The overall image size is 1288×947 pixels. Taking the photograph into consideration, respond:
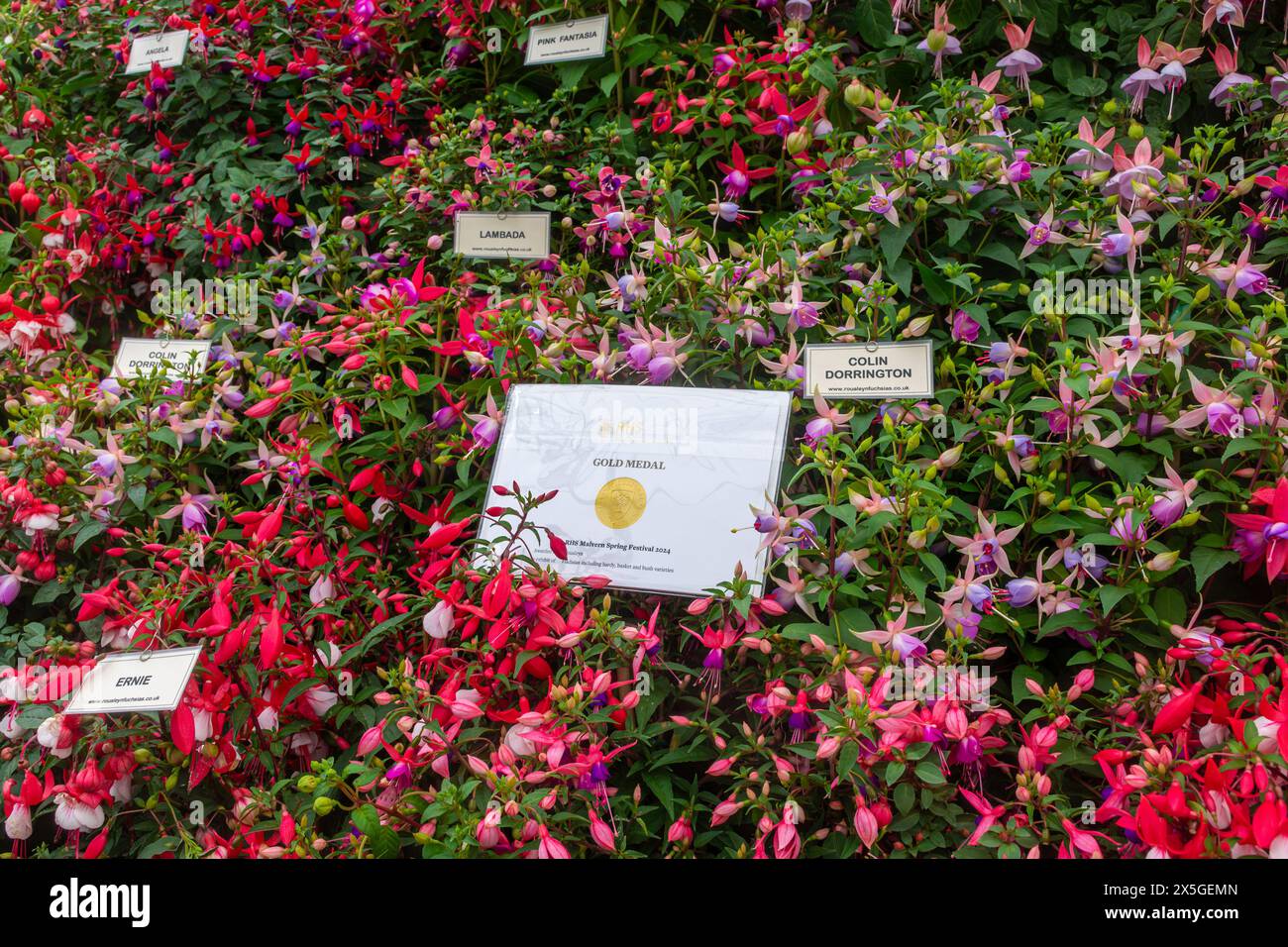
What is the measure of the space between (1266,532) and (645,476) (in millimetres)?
906

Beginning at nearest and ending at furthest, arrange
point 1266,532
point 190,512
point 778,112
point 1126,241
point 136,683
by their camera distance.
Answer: point 1266,532, point 136,683, point 1126,241, point 190,512, point 778,112

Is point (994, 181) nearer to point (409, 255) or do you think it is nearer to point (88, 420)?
point (409, 255)

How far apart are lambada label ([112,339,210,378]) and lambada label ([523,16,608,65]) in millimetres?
1138

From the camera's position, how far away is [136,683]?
4.74ft

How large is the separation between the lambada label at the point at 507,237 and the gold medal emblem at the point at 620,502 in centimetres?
83

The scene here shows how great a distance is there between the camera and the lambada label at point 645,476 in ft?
5.11

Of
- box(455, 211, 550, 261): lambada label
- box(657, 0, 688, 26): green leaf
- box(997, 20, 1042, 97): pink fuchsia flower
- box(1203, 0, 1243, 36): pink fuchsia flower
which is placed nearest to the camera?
box(1203, 0, 1243, 36): pink fuchsia flower

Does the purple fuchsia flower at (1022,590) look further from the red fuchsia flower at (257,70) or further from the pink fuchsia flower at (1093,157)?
the red fuchsia flower at (257,70)

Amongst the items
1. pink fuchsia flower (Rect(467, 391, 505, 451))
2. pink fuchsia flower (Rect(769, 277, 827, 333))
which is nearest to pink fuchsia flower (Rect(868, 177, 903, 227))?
pink fuchsia flower (Rect(769, 277, 827, 333))

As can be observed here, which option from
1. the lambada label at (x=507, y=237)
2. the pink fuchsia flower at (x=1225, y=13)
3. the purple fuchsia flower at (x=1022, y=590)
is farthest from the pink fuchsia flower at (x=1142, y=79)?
the lambada label at (x=507, y=237)

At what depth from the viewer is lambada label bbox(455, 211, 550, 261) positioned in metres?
2.27

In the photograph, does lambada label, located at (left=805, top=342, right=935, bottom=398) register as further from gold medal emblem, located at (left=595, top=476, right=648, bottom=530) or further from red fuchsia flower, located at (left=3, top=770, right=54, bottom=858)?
red fuchsia flower, located at (left=3, top=770, right=54, bottom=858)

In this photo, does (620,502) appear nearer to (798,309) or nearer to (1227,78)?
(798,309)

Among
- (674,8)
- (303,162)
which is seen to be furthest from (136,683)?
(674,8)
